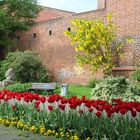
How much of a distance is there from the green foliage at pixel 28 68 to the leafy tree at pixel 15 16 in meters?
3.60

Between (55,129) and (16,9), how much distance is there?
22.0 metres

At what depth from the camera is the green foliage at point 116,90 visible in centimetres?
1280

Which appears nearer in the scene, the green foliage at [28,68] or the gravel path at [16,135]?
the gravel path at [16,135]

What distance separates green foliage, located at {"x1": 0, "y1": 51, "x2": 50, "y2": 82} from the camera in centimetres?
2442

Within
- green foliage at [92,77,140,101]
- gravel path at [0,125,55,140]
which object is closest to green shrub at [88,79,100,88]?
green foliage at [92,77,140,101]

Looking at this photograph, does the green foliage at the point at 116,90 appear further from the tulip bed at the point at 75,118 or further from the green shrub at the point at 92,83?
the green shrub at the point at 92,83

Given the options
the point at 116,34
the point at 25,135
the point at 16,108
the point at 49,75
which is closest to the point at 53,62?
the point at 49,75

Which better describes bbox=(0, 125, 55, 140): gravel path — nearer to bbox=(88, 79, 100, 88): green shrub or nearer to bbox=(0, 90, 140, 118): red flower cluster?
bbox=(0, 90, 140, 118): red flower cluster

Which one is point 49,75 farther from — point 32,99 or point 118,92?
point 32,99

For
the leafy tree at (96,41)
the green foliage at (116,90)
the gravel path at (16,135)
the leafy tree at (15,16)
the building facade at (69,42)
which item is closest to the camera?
the gravel path at (16,135)

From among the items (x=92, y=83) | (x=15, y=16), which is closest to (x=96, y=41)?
(x=92, y=83)

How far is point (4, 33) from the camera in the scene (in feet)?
95.9

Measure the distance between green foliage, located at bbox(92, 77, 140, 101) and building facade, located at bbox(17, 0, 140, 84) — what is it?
740 cm

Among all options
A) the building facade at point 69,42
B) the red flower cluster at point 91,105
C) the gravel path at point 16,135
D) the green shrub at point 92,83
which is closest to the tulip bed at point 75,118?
the red flower cluster at point 91,105
